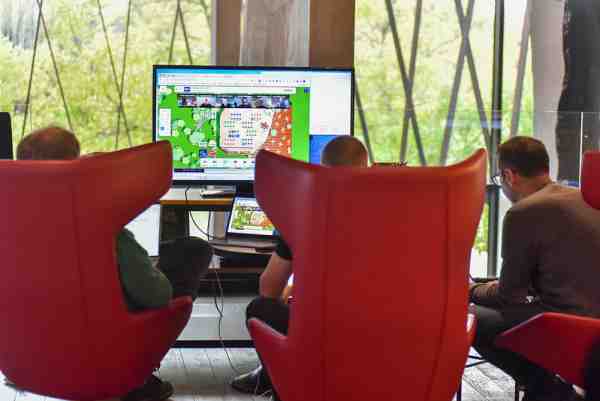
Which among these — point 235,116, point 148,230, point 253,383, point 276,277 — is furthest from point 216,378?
point 276,277

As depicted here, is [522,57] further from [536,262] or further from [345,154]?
[345,154]

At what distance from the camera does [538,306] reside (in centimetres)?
288

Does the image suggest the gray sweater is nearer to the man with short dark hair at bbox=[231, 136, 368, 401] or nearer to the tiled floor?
the man with short dark hair at bbox=[231, 136, 368, 401]

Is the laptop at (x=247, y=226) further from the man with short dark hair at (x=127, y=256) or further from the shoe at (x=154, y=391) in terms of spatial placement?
the man with short dark hair at (x=127, y=256)

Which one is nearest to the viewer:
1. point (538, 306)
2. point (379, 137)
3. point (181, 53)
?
point (538, 306)

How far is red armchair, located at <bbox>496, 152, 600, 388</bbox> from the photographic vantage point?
2.54 meters

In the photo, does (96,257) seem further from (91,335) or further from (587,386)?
(587,386)

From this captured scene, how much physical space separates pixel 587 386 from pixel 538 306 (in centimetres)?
42

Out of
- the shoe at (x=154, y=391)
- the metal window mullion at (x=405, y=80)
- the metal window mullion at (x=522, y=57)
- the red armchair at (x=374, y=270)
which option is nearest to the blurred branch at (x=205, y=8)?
the metal window mullion at (x=405, y=80)

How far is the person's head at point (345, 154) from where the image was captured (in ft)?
8.03


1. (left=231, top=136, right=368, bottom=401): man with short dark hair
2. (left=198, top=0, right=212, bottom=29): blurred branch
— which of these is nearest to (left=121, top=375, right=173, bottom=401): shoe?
(left=231, top=136, right=368, bottom=401): man with short dark hair

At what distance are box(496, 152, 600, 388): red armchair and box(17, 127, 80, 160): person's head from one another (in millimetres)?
1336

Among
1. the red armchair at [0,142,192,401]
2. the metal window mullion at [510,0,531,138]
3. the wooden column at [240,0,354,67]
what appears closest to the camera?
the red armchair at [0,142,192,401]

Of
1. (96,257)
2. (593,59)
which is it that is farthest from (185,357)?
(593,59)
